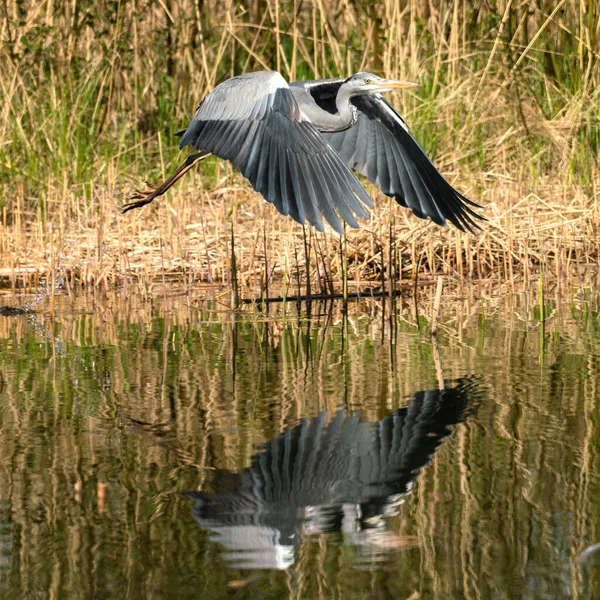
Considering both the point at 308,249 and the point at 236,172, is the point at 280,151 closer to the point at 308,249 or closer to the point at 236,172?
the point at 308,249

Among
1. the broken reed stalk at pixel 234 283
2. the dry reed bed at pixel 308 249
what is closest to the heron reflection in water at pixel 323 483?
the broken reed stalk at pixel 234 283

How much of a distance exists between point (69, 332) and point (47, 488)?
192 cm

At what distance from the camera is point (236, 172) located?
7340mm

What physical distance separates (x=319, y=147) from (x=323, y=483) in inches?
62.5

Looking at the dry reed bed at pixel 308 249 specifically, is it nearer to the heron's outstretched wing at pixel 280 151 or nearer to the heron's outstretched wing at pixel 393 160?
the heron's outstretched wing at pixel 393 160

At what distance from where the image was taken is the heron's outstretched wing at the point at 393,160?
4297mm

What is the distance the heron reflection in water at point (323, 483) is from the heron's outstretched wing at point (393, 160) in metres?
1.51

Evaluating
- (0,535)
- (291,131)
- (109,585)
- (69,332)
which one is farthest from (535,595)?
(69,332)

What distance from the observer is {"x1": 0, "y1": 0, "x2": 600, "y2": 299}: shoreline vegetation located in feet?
17.8

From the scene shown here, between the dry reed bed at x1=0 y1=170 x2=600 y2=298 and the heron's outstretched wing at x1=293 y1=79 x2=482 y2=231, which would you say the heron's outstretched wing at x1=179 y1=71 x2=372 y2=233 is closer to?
the heron's outstretched wing at x1=293 y1=79 x2=482 y2=231

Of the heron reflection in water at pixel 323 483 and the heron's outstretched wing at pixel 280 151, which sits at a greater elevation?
the heron's outstretched wing at pixel 280 151

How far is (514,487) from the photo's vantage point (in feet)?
7.07

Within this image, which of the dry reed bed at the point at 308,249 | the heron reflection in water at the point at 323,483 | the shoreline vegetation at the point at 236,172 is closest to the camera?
the heron reflection in water at the point at 323,483

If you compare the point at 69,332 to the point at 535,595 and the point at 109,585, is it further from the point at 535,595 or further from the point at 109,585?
the point at 535,595
